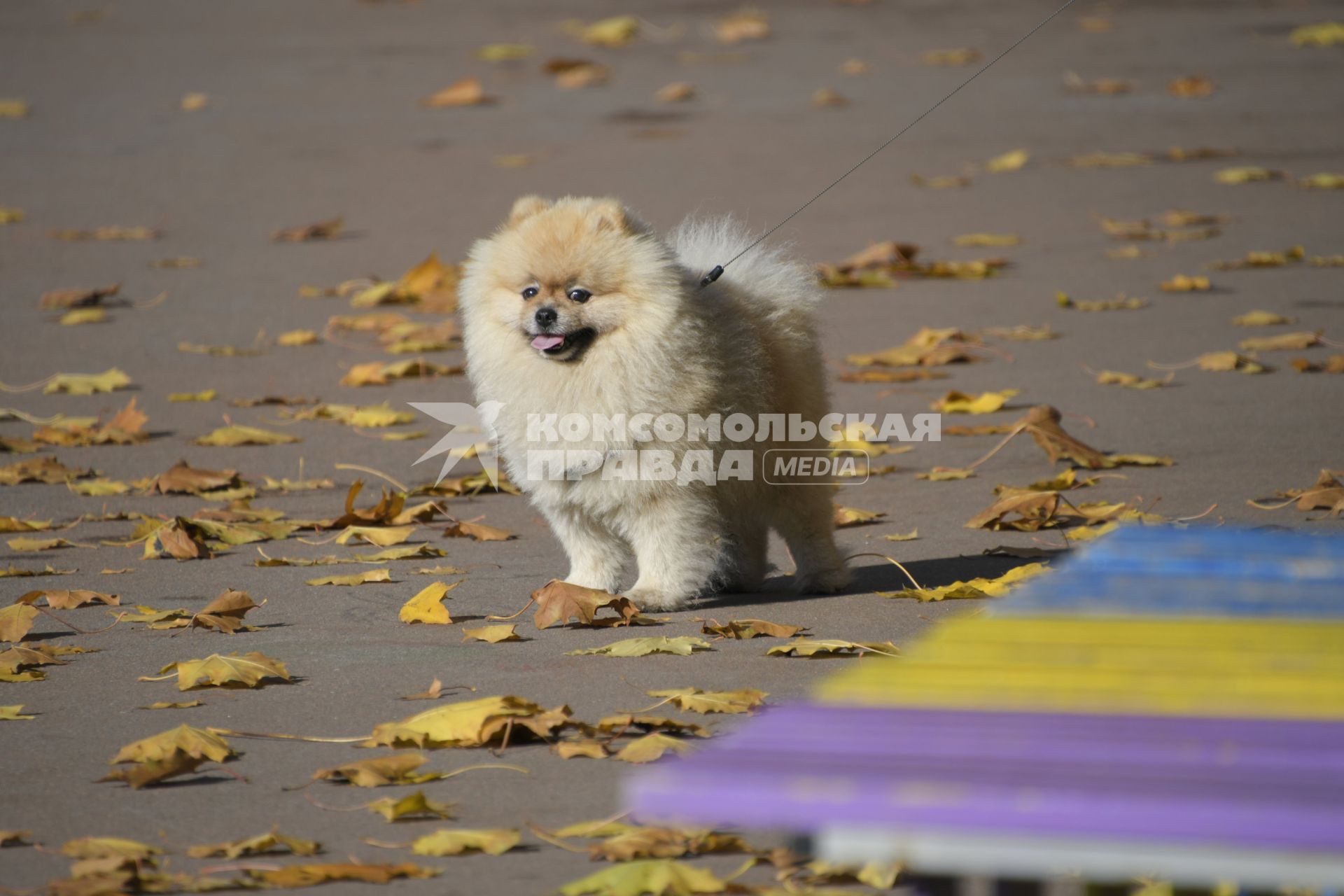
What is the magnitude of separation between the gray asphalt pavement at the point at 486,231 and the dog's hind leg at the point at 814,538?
0.10m

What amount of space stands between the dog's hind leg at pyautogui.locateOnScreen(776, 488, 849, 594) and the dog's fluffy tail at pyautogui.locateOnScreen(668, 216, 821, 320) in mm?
610

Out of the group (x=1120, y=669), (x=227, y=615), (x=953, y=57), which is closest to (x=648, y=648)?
(x=227, y=615)

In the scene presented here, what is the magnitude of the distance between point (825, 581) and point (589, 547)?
0.77m

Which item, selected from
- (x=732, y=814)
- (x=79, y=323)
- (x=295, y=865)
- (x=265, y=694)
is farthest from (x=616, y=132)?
(x=732, y=814)

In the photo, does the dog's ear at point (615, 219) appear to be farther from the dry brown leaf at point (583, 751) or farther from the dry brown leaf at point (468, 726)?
the dry brown leaf at point (583, 751)

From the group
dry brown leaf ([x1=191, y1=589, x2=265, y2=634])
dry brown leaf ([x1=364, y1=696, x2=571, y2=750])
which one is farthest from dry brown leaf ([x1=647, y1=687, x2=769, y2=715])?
dry brown leaf ([x1=191, y1=589, x2=265, y2=634])

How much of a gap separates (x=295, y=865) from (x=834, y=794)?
143 centimetres

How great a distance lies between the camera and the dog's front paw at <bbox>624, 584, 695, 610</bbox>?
5.29 metres

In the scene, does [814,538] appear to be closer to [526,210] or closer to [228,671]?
[526,210]

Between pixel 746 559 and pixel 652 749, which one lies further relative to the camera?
pixel 746 559

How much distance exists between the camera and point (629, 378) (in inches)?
207

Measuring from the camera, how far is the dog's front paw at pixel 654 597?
5293 mm

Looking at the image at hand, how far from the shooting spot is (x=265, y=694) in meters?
4.41

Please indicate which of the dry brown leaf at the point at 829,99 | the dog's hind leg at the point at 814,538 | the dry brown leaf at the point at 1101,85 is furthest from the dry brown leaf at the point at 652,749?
the dry brown leaf at the point at 1101,85
